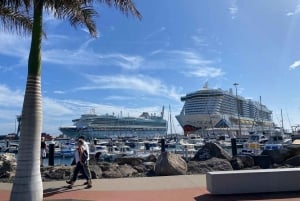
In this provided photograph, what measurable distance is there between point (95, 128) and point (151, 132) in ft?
64.9

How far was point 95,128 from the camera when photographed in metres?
102

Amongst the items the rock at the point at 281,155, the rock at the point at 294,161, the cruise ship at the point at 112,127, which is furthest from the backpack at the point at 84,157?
the cruise ship at the point at 112,127

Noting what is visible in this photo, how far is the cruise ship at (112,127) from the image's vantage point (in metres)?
102

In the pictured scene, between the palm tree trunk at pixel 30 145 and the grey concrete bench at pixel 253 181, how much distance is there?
14.4 feet

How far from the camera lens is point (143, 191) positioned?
35.8ft

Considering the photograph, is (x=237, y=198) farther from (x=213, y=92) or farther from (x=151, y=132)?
(x=151, y=132)

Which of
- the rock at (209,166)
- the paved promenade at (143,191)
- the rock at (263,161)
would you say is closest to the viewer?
the paved promenade at (143,191)

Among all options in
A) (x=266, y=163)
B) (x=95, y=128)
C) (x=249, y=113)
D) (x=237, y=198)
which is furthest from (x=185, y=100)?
(x=237, y=198)

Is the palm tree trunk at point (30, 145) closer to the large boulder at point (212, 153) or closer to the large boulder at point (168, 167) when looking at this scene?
the large boulder at point (168, 167)

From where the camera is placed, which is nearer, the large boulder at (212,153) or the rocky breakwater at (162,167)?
the rocky breakwater at (162,167)

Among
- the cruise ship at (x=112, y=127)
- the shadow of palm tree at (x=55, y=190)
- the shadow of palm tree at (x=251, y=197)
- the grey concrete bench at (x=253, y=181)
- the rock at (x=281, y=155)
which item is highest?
the cruise ship at (x=112, y=127)

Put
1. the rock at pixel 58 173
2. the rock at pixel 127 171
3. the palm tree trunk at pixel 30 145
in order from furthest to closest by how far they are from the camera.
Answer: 1. the rock at pixel 127 171
2. the rock at pixel 58 173
3. the palm tree trunk at pixel 30 145

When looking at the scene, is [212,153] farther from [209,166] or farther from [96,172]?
[96,172]

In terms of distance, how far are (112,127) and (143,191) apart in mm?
94478
